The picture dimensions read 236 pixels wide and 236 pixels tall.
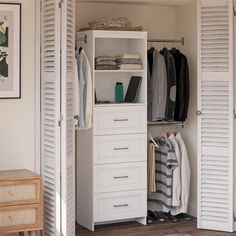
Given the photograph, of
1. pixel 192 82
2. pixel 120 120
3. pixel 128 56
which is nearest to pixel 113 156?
pixel 120 120

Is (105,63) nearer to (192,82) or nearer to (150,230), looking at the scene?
(192,82)

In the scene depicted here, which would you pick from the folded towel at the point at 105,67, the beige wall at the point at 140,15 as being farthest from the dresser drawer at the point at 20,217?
the beige wall at the point at 140,15

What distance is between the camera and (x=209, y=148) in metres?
5.66

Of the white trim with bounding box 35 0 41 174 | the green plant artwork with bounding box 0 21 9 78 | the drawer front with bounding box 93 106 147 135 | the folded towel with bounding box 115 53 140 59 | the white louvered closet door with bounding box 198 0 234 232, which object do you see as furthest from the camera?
the folded towel with bounding box 115 53 140 59

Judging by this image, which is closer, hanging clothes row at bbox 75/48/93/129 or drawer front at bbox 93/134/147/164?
hanging clothes row at bbox 75/48/93/129

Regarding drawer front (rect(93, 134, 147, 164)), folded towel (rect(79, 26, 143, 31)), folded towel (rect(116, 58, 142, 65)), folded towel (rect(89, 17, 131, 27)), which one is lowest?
drawer front (rect(93, 134, 147, 164))

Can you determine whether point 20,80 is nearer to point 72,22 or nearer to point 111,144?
point 72,22

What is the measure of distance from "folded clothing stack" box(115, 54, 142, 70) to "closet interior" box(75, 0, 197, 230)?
0.17ft

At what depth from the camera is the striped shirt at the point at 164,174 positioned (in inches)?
236

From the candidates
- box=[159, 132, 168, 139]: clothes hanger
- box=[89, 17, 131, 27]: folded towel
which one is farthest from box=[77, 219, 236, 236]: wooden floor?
box=[89, 17, 131, 27]: folded towel

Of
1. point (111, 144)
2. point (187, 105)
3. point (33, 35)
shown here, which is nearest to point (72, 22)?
point (33, 35)

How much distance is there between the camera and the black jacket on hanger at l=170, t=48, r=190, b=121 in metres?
6.05

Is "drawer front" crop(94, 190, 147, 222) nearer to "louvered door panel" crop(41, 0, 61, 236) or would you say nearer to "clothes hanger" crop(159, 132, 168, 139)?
"clothes hanger" crop(159, 132, 168, 139)

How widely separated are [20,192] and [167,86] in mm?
2063
